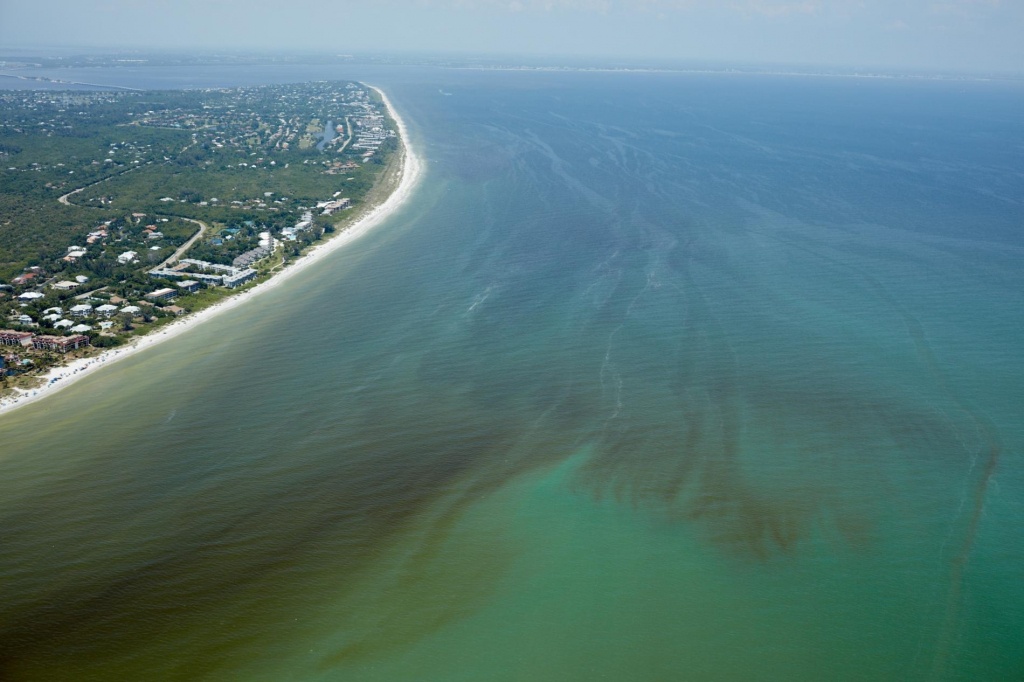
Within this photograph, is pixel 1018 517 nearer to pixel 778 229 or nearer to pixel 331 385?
pixel 331 385

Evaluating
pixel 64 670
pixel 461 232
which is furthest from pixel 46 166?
pixel 64 670

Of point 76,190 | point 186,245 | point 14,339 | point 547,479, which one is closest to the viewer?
point 547,479

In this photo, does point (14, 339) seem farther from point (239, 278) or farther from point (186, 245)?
point (186, 245)

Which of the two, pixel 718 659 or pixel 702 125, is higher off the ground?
pixel 702 125

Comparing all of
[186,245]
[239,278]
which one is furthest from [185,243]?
[239,278]

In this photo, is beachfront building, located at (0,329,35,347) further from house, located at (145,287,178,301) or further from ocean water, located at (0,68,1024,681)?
house, located at (145,287,178,301)

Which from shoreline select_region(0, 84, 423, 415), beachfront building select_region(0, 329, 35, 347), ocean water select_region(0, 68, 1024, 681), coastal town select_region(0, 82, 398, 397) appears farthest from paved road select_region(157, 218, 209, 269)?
beachfront building select_region(0, 329, 35, 347)
